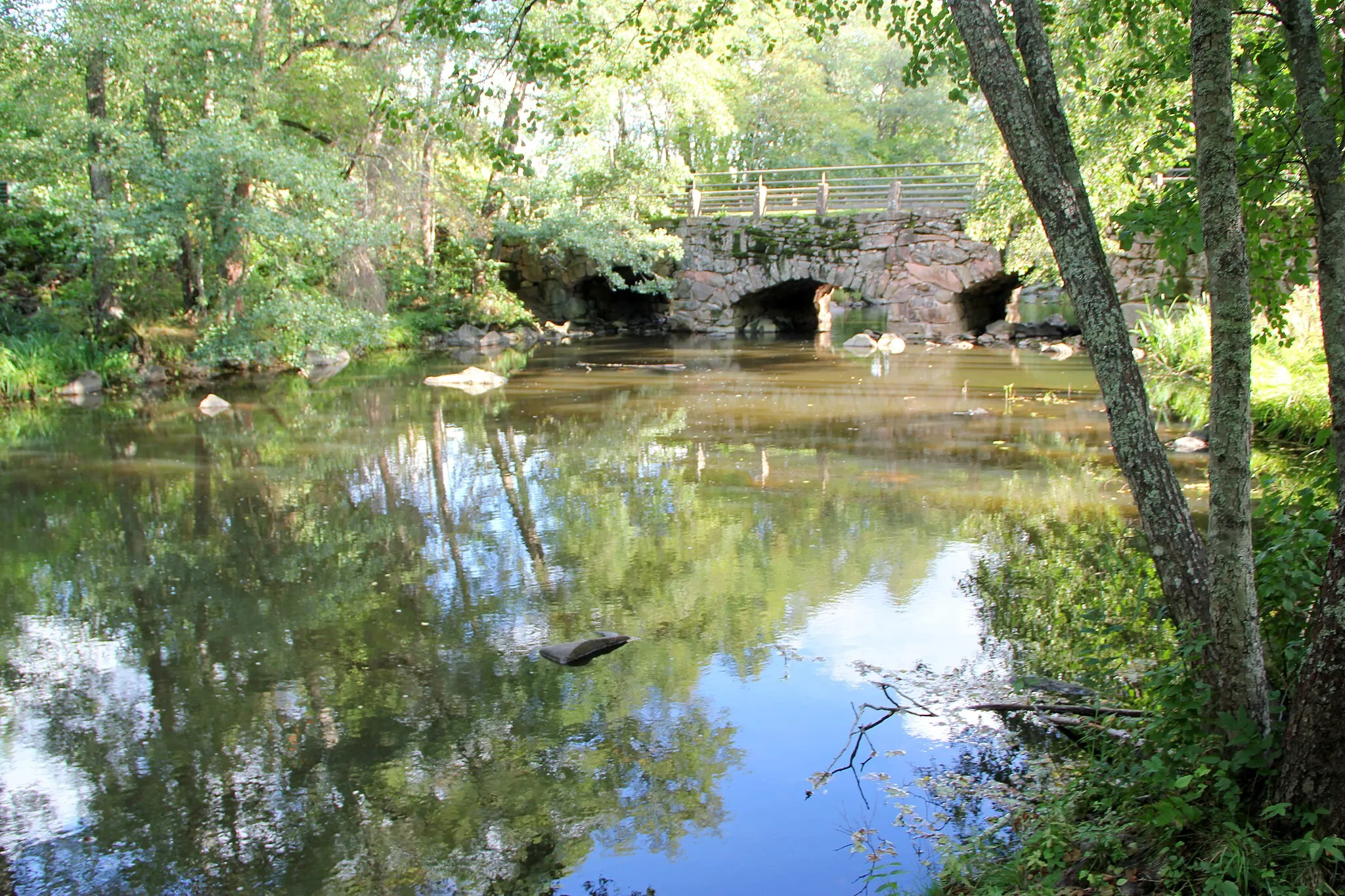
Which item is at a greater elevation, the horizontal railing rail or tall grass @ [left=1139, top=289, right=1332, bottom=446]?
the horizontal railing rail

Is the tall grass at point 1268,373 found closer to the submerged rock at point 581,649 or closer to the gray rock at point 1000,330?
the submerged rock at point 581,649

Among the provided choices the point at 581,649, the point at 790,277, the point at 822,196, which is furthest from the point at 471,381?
the point at 822,196

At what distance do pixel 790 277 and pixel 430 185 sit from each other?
895 cm

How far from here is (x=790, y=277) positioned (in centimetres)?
2645

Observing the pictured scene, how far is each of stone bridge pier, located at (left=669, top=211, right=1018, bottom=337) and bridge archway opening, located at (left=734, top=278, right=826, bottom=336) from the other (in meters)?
0.06

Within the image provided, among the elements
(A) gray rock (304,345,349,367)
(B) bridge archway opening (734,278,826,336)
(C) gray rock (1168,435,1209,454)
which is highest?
(B) bridge archway opening (734,278,826,336)

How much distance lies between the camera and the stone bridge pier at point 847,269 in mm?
24578

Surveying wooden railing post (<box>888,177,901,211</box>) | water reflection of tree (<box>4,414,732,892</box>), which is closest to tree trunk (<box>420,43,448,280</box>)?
wooden railing post (<box>888,177,901,211</box>)

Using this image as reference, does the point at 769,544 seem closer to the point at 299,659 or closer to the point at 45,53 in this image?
the point at 299,659

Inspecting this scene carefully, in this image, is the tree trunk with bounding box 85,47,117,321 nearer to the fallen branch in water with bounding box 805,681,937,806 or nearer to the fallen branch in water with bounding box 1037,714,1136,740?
the fallen branch in water with bounding box 805,681,937,806

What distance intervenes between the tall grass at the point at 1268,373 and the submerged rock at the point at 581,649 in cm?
510

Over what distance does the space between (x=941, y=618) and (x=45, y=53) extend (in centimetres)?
1475

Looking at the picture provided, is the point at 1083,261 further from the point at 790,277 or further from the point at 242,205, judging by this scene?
the point at 790,277

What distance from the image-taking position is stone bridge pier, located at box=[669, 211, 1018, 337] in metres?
24.6
